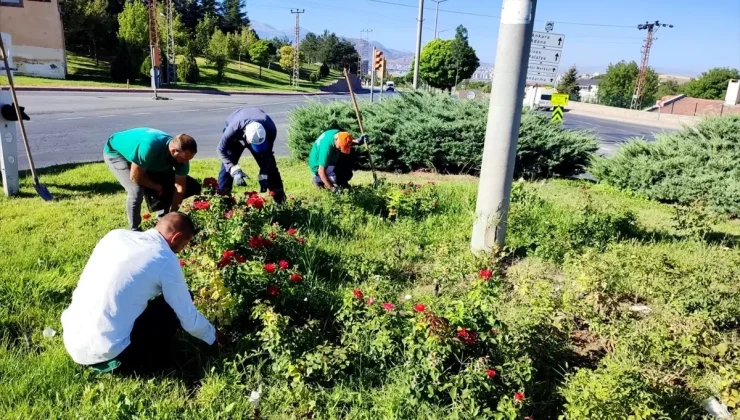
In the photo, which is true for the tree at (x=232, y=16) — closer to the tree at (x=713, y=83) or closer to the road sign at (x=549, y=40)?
the tree at (x=713, y=83)

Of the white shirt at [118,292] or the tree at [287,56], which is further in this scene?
the tree at [287,56]

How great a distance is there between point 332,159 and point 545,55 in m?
7.18

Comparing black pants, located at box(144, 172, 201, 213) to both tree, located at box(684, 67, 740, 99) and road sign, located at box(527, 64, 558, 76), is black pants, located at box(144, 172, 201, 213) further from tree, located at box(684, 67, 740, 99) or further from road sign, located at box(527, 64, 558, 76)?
tree, located at box(684, 67, 740, 99)

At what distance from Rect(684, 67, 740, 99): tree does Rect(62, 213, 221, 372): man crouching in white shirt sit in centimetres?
6495

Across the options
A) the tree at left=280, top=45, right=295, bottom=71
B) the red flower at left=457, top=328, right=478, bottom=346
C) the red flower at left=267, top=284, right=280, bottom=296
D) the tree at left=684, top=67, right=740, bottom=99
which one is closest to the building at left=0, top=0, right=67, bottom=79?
the tree at left=280, top=45, right=295, bottom=71

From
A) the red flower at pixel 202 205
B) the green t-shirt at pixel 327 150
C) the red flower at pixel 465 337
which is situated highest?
the green t-shirt at pixel 327 150

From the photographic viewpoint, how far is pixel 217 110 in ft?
69.3

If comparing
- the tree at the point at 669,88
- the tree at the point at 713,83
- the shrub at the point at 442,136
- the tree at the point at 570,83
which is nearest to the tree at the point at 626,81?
the tree at the point at 713,83

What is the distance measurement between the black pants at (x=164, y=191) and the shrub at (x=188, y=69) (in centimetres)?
3467

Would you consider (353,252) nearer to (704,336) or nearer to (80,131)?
(704,336)

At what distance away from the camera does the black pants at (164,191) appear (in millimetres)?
→ 4812

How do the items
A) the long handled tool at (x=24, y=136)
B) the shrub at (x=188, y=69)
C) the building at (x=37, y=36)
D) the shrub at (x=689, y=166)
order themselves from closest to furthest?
the long handled tool at (x=24, y=136)
the shrub at (x=689, y=166)
the building at (x=37, y=36)
the shrub at (x=188, y=69)

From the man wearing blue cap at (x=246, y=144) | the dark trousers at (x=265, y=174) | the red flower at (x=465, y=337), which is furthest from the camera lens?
the dark trousers at (x=265, y=174)

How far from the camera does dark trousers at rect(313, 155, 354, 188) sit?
→ 6.24m
